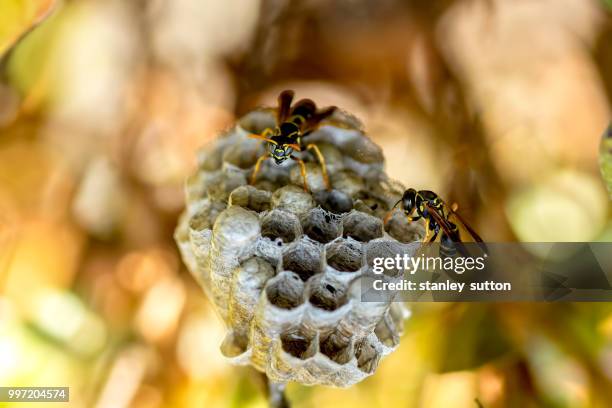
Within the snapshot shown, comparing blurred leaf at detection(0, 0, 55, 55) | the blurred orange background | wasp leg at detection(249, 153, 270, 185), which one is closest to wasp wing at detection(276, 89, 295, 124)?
wasp leg at detection(249, 153, 270, 185)

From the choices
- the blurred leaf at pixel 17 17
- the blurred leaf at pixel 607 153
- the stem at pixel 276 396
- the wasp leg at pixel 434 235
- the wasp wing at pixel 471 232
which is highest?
the blurred leaf at pixel 17 17

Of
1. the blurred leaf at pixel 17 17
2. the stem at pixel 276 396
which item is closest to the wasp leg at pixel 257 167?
the stem at pixel 276 396

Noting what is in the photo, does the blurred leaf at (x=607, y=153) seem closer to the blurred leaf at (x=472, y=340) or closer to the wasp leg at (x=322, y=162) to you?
the wasp leg at (x=322, y=162)

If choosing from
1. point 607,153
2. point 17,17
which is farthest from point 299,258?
point 17,17

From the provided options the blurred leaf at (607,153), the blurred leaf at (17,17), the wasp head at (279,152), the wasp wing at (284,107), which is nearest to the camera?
the blurred leaf at (607,153)

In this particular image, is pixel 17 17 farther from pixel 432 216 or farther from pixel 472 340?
pixel 472 340

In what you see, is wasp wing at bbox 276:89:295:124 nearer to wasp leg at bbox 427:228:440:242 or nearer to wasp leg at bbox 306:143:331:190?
wasp leg at bbox 306:143:331:190

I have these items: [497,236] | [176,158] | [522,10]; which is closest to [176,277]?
[176,158]
